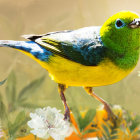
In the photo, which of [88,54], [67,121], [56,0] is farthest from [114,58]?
[56,0]

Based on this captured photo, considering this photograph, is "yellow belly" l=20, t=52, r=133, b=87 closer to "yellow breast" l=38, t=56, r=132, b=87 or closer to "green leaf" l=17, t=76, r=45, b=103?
"yellow breast" l=38, t=56, r=132, b=87

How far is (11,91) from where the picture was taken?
0.49 meters

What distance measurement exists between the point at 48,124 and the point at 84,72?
0.11 m

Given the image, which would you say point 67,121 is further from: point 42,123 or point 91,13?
point 91,13

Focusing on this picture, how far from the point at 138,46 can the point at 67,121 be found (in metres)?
0.18

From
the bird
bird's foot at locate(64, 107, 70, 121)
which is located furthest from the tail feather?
bird's foot at locate(64, 107, 70, 121)

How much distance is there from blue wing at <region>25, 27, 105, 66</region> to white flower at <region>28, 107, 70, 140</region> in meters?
0.11

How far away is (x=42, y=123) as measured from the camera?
17.0 inches

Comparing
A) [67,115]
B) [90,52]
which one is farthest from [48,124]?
[90,52]

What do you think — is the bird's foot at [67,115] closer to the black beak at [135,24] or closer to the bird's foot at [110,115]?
the bird's foot at [110,115]

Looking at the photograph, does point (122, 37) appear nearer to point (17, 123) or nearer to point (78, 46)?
point (78, 46)

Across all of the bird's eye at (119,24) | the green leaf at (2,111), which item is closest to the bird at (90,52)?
the bird's eye at (119,24)

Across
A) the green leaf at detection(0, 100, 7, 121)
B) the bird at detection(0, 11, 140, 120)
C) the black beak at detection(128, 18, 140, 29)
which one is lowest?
the green leaf at detection(0, 100, 7, 121)

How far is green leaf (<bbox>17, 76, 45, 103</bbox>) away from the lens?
496mm
